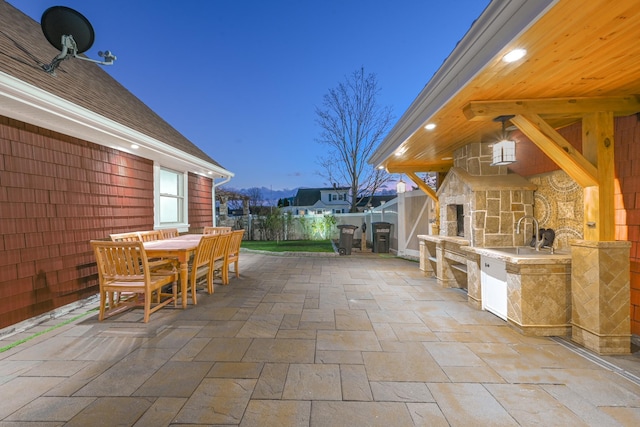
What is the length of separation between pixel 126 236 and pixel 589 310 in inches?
237

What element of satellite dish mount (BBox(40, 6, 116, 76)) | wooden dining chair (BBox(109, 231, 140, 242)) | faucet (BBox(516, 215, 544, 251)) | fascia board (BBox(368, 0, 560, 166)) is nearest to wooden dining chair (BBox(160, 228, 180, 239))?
wooden dining chair (BBox(109, 231, 140, 242))

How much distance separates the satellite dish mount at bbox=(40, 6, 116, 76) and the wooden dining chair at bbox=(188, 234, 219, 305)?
2682 mm

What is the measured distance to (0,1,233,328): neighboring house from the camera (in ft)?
10.4

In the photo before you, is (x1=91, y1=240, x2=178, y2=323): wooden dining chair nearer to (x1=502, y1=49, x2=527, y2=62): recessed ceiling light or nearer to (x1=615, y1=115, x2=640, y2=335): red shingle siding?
(x1=502, y1=49, x2=527, y2=62): recessed ceiling light

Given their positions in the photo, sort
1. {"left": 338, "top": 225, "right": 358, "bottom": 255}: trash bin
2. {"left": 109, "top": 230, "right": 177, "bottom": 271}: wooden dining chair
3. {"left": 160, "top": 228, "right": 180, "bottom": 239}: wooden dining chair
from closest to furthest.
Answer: {"left": 109, "top": 230, "right": 177, "bottom": 271}: wooden dining chair < {"left": 160, "top": 228, "right": 180, "bottom": 239}: wooden dining chair < {"left": 338, "top": 225, "right": 358, "bottom": 255}: trash bin

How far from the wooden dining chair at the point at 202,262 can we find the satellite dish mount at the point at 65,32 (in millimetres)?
2682

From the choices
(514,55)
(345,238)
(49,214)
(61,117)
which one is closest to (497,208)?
(514,55)

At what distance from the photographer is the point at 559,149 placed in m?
2.77

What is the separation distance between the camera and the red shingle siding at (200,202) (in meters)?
7.66

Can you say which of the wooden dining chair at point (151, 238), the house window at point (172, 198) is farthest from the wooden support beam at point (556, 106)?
the house window at point (172, 198)

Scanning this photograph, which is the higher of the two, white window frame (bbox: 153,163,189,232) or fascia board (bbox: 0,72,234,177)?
fascia board (bbox: 0,72,234,177)

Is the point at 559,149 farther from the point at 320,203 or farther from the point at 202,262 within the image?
the point at 320,203

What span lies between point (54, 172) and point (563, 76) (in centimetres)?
562

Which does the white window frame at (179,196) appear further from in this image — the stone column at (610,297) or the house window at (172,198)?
the stone column at (610,297)
